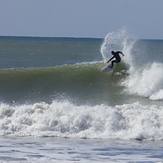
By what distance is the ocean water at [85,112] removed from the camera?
48.2 ft

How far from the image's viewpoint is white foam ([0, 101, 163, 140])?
17.1 metres

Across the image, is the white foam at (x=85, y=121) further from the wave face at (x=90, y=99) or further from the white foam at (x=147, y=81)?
the white foam at (x=147, y=81)

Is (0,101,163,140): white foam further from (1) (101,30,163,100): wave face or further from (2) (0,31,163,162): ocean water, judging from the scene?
(1) (101,30,163,100): wave face

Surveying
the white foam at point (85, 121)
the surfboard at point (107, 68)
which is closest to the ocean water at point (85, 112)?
the white foam at point (85, 121)

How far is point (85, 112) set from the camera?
717 inches

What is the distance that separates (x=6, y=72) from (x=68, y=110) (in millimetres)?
7534

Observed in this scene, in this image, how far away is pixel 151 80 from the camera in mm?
21984

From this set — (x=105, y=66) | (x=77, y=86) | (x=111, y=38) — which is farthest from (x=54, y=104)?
(x=111, y=38)

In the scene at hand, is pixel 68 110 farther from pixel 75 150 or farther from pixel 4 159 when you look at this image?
pixel 4 159

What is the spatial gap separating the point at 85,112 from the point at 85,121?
503mm

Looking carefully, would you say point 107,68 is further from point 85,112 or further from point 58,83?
point 85,112

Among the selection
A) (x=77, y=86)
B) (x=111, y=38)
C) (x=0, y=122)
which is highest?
(x=111, y=38)

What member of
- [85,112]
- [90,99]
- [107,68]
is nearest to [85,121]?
[85,112]

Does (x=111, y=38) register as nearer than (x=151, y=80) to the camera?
No
